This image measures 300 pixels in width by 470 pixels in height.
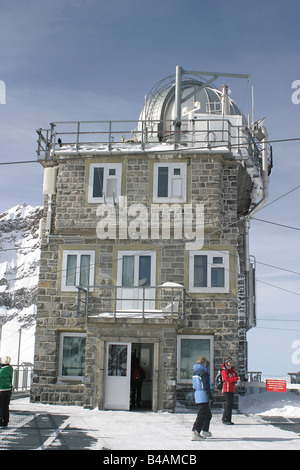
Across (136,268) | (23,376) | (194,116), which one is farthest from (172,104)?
(23,376)

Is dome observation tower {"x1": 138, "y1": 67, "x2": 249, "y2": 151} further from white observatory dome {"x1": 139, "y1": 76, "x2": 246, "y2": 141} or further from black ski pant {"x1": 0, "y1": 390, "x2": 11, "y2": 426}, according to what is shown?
black ski pant {"x1": 0, "y1": 390, "x2": 11, "y2": 426}

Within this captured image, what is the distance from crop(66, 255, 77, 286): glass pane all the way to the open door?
3.16 meters

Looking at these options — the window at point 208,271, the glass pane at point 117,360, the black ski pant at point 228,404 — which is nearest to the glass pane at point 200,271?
the window at point 208,271

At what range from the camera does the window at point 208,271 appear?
19375 mm

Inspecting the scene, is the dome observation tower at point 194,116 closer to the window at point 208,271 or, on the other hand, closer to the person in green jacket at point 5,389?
the window at point 208,271

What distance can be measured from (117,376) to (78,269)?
437 centimetres

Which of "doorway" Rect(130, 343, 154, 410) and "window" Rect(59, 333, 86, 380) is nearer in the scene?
"window" Rect(59, 333, 86, 380)

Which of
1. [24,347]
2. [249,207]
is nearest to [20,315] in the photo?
[24,347]

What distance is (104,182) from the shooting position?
2038 cm

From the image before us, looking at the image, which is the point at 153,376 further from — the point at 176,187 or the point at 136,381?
the point at 176,187

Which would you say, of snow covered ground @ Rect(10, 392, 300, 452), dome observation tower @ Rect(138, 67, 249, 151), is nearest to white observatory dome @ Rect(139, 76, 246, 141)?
dome observation tower @ Rect(138, 67, 249, 151)

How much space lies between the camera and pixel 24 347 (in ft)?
442

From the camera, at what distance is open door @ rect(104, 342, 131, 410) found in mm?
17297

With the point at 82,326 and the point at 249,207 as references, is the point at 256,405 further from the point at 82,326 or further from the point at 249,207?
the point at 249,207
